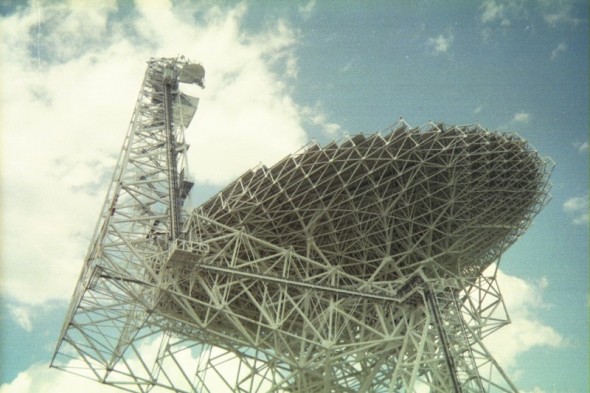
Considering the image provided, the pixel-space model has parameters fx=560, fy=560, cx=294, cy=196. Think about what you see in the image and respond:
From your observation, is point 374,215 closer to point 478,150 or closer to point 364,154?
point 364,154

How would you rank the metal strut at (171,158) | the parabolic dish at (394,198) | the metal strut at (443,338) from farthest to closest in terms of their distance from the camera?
1. the metal strut at (171,158)
2. the parabolic dish at (394,198)
3. the metal strut at (443,338)

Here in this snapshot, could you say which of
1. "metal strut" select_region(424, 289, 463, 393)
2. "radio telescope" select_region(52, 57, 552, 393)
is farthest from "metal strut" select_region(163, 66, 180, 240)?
"metal strut" select_region(424, 289, 463, 393)

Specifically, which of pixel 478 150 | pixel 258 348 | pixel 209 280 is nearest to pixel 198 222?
pixel 209 280

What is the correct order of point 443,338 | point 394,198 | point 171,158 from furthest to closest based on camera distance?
point 171,158 → point 394,198 → point 443,338

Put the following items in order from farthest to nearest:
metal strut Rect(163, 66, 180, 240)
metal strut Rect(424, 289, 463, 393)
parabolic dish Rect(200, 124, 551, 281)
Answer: metal strut Rect(163, 66, 180, 240) → parabolic dish Rect(200, 124, 551, 281) → metal strut Rect(424, 289, 463, 393)

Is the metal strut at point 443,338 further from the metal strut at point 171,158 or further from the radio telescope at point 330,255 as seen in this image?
the metal strut at point 171,158

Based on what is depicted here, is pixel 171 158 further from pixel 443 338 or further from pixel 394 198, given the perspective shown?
pixel 443 338

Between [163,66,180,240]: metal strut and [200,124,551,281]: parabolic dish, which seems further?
[163,66,180,240]: metal strut

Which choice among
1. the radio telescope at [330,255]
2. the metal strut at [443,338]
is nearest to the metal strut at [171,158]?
the radio telescope at [330,255]

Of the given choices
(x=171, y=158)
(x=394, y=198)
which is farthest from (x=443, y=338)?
(x=171, y=158)

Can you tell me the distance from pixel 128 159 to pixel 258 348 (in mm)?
11932

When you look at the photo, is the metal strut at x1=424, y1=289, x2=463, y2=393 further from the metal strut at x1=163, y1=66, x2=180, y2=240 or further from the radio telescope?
the metal strut at x1=163, y1=66, x2=180, y2=240

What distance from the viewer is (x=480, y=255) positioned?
30484 mm

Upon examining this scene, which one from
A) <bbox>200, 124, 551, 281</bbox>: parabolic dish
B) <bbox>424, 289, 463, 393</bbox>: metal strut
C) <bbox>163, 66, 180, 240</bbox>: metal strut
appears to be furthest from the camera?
<bbox>163, 66, 180, 240</bbox>: metal strut
